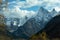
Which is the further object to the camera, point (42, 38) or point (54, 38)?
point (54, 38)

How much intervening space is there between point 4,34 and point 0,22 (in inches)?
170

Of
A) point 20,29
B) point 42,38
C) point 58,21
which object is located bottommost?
point 42,38

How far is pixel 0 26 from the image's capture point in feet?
105

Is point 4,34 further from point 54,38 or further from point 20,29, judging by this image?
point 20,29

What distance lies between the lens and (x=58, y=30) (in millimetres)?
71375

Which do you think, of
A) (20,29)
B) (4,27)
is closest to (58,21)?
(4,27)

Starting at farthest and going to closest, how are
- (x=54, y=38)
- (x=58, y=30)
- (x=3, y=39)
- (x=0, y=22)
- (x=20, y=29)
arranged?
(x=20, y=29) → (x=58, y=30) → (x=54, y=38) → (x=3, y=39) → (x=0, y=22)

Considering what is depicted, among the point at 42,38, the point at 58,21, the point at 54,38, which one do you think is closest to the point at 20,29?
the point at 58,21

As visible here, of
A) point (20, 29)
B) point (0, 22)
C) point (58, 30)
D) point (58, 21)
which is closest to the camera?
point (0, 22)

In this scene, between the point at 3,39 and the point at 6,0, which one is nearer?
the point at 6,0

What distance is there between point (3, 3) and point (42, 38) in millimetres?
8813

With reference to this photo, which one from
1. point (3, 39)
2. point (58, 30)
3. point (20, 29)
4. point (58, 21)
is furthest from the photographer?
point (20, 29)

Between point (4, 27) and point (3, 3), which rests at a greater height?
point (3, 3)

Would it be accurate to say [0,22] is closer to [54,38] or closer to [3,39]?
[3,39]
